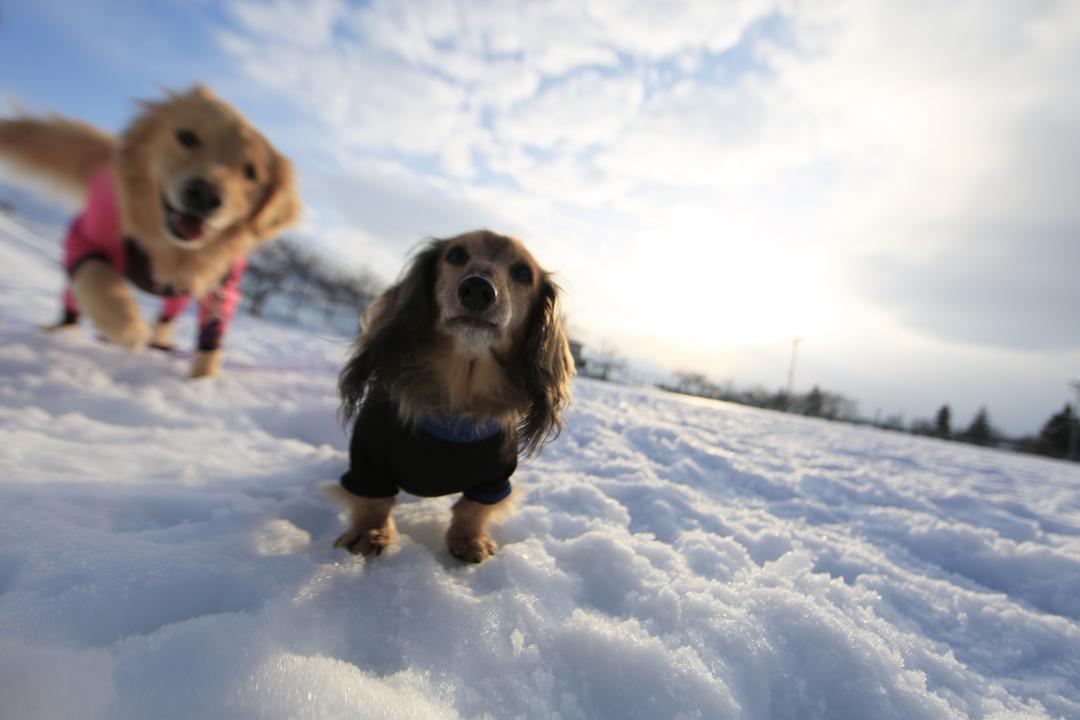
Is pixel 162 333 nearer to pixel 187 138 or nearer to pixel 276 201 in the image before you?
pixel 276 201

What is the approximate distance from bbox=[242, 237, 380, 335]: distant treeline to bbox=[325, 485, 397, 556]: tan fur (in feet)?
65.6

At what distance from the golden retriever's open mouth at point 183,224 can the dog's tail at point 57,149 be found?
1119 millimetres

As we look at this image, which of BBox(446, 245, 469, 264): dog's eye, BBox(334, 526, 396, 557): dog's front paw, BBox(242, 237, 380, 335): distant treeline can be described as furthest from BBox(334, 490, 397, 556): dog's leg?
BBox(242, 237, 380, 335): distant treeline

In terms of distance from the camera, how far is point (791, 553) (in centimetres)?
169

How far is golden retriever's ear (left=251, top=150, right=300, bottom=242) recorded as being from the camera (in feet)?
9.15

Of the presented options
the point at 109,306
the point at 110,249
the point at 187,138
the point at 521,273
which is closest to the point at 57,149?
the point at 110,249

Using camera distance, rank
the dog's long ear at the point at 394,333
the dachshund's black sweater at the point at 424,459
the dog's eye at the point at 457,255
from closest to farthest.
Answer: the dachshund's black sweater at the point at 424,459 < the dog's long ear at the point at 394,333 < the dog's eye at the point at 457,255

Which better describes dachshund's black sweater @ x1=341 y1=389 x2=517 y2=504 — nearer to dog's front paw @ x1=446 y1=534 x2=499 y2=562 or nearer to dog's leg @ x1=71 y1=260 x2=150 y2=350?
dog's front paw @ x1=446 y1=534 x2=499 y2=562

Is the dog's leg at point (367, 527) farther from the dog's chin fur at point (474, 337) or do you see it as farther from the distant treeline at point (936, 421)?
the distant treeline at point (936, 421)

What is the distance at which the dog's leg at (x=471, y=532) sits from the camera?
56.0 inches

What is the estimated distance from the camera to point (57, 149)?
2939mm

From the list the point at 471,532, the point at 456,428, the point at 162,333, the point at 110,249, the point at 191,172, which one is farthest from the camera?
the point at 162,333

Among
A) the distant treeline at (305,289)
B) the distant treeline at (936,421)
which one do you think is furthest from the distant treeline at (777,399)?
the distant treeline at (305,289)

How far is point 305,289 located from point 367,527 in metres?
30.8
